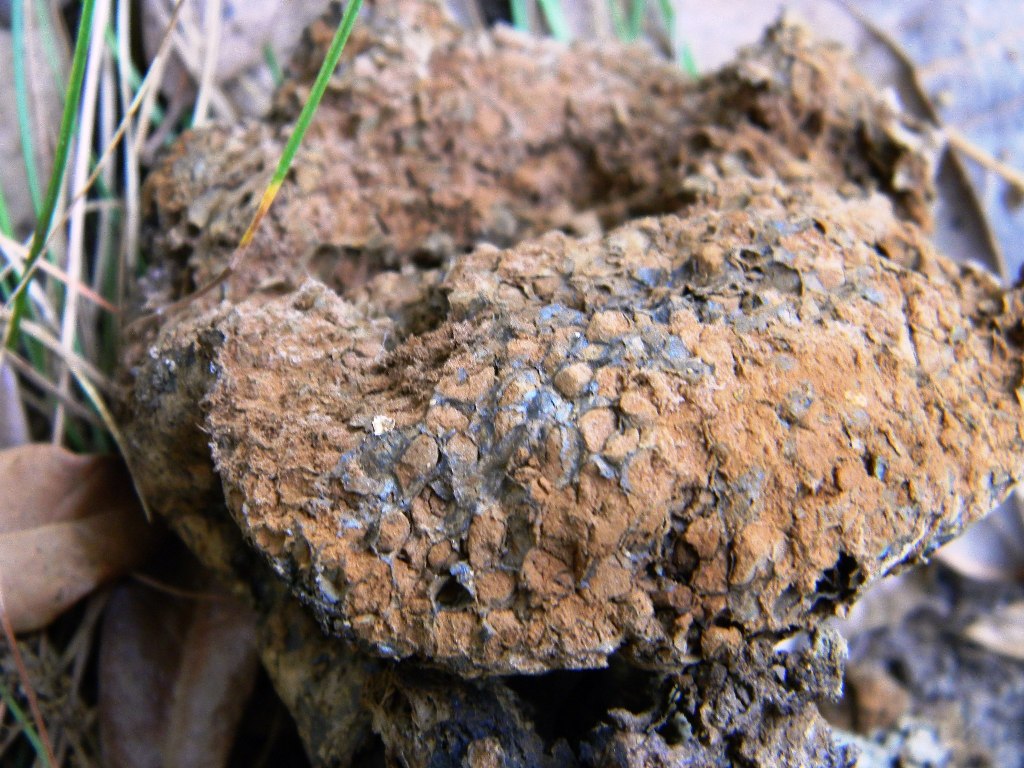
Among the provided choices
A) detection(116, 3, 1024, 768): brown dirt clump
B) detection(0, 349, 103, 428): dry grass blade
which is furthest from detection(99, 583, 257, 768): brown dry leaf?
detection(0, 349, 103, 428): dry grass blade

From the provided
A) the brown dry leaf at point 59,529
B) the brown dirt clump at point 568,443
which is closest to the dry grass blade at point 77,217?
the brown dry leaf at point 59,529

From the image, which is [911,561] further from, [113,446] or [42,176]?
[42,176]

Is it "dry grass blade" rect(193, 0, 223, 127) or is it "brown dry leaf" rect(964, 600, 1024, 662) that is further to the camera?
"brown dry leaf" rect(964, 600, 1024, 662)

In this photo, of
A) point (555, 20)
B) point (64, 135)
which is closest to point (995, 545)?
point (555, 20)

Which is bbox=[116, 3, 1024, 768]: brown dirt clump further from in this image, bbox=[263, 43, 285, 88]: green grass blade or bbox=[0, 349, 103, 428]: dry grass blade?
bbox=[263, 43, 285, 88]: green grass blade

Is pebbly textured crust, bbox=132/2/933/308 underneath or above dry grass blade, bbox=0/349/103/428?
above

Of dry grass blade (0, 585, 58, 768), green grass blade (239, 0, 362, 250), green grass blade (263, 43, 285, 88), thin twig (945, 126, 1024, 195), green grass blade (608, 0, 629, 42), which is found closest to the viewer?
green grass blade (239, 0, 362, 250)

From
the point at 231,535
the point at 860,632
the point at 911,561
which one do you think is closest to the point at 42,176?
the point at 231,535

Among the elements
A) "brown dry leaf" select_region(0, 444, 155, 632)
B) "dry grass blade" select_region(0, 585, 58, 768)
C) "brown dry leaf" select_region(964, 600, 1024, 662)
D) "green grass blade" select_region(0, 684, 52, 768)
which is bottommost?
"brown dry leaf" select_region(964, 600, 1024, 662)
